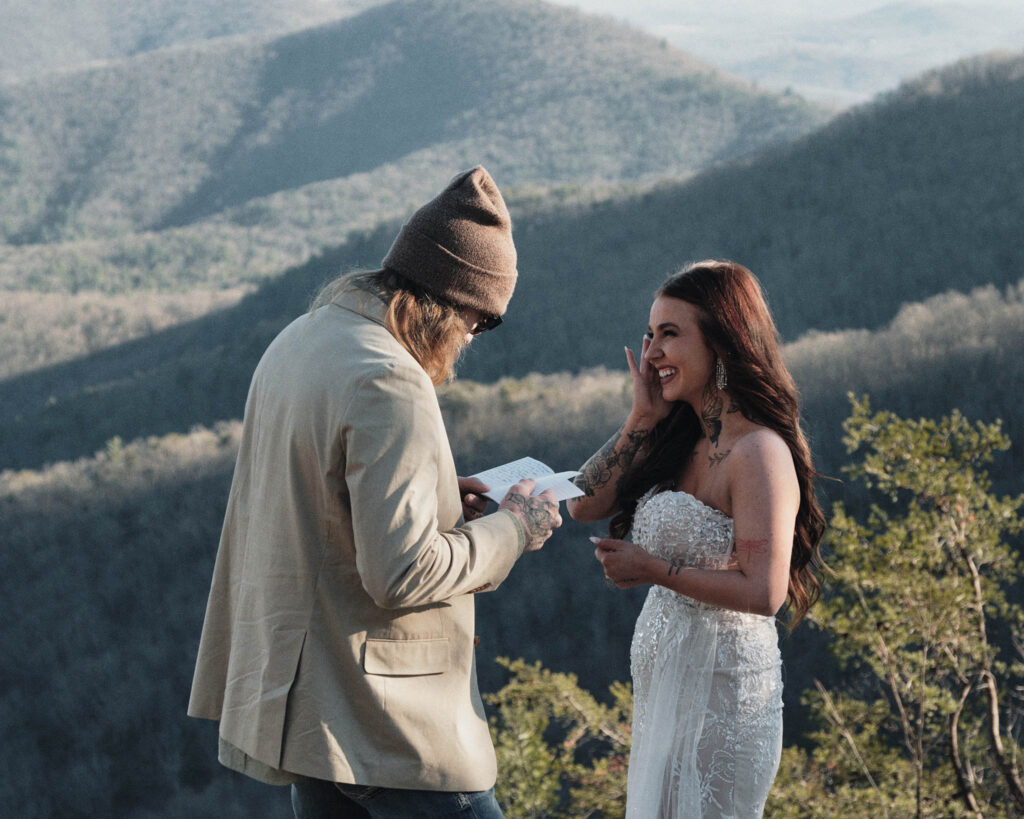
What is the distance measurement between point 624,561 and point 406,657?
2.02 feet

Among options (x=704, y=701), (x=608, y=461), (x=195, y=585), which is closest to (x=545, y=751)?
(x=608, y=461)

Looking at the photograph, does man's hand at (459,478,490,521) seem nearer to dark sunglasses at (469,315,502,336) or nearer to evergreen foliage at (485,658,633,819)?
dark sunglasses at (469,315,502,336)

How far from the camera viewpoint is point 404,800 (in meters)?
1.68

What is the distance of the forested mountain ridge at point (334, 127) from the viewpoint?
241 ft

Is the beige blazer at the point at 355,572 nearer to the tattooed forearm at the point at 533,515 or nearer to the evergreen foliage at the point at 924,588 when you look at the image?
the tattooed forearm at the point at 533,515

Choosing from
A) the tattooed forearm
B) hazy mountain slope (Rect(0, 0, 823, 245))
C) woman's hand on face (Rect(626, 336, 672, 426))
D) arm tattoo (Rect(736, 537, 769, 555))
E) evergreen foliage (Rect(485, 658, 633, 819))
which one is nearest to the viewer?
the tattooed forearm

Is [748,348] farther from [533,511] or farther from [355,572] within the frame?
[355,572]

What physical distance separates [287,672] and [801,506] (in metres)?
1.21

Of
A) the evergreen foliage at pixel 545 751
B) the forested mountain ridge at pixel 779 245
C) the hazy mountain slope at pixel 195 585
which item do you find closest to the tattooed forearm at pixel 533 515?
the evergreen foliage at pixel 545 751

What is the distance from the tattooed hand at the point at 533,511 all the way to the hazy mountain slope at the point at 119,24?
145 metres

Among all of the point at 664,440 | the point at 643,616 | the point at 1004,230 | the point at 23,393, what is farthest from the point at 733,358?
the point at 23,393

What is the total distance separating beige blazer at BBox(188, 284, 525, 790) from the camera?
1.54 m

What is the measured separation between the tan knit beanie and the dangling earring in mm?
626

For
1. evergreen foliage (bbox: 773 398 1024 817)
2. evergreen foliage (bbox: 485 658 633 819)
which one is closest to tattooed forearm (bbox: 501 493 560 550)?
evergreen foliage (bbox: 773 398 1024 817)
